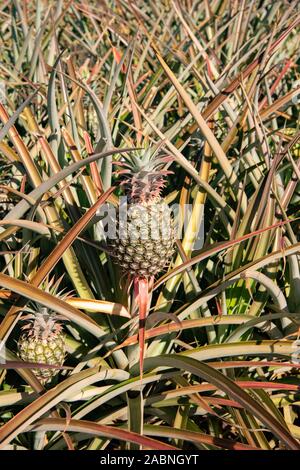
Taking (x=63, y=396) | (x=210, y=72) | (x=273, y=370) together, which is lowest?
(x=63, y=396)

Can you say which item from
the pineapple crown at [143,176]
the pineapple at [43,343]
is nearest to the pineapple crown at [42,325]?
the pineapple at [43,343]

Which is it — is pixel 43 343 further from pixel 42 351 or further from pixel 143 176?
pixel 143 176

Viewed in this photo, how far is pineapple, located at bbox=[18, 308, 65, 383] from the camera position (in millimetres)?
1430

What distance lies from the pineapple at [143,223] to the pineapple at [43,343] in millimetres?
253

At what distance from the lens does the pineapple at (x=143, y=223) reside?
4.57 feet

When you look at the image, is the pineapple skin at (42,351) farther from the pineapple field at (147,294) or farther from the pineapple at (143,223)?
the pineapple at (143,223)

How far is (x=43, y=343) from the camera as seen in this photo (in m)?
1.43
